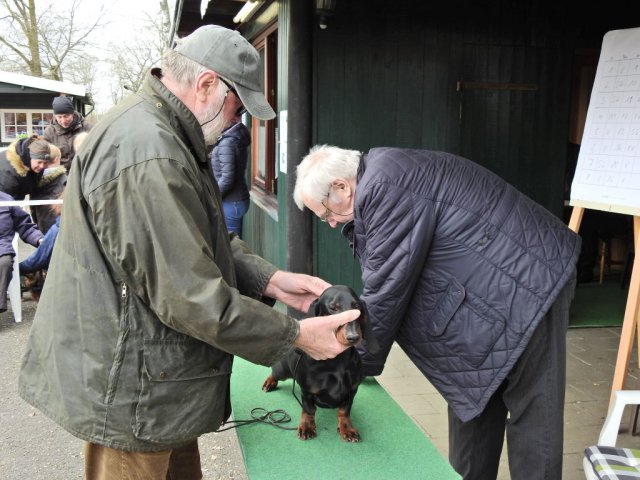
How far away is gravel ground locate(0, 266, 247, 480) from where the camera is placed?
3473 mm

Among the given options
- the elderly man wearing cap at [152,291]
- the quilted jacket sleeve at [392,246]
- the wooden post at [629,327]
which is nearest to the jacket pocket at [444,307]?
the quilted jacket sleeve at [392,246]

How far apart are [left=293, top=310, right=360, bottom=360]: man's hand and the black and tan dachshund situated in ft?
0.48

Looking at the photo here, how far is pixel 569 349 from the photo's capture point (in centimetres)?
511

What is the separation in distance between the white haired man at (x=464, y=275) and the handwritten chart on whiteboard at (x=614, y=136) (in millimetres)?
1288

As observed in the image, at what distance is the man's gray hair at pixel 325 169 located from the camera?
2.36 meters

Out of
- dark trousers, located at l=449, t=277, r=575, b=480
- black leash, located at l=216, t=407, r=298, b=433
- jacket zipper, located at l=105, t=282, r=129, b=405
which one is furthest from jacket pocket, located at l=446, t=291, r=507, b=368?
jacket zipper, located at l=105, t=282, r=129, b=405

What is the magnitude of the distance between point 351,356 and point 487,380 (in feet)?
1.64

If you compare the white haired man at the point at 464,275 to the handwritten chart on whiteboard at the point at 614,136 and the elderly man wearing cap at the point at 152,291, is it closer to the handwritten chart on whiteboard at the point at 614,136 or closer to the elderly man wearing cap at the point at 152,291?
the elderly man wearing cap at the point at 152,291

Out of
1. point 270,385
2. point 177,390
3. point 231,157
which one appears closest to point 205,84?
point 177,390

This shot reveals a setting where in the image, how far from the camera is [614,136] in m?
3.59

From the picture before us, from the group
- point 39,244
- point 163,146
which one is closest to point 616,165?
point 163,146

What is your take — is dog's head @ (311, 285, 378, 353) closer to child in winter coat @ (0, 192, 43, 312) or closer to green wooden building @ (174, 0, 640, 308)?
green wooden building @ (174, 0, 640, 308)

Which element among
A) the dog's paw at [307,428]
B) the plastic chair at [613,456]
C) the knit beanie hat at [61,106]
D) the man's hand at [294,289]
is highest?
the knit beanie hat at [61,106]

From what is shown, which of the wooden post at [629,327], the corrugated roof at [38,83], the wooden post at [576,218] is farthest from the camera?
the corrugated roof at [38,83]
